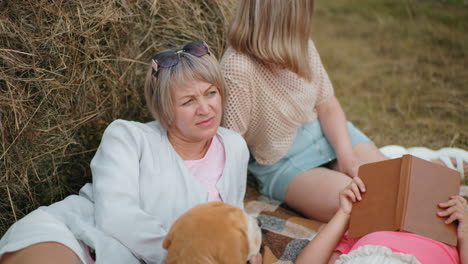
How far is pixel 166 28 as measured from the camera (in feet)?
8.89

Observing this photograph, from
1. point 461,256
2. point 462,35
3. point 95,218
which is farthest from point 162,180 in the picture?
point 462,35

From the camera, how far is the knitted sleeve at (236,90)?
2275 mm

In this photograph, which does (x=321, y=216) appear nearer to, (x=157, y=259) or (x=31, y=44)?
(x=157, y=259)

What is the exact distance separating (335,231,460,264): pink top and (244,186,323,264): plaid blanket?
514 millimetres

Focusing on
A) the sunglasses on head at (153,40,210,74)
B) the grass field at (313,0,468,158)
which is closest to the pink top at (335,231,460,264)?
the sunglasses on head at (153,40,210,74)

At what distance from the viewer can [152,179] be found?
1927 millimetres

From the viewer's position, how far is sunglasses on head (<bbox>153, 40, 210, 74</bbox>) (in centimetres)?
198

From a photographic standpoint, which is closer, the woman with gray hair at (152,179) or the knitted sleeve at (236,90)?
the woman with gray hair at (152,179)

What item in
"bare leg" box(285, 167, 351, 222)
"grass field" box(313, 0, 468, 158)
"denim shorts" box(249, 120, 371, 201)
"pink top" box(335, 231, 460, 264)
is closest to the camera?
"pink top" box(335, 231, 460, 264)

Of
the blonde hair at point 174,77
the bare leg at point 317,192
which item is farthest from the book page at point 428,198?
the blonde hair at point 174,77

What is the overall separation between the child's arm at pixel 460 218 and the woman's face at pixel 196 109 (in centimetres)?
100

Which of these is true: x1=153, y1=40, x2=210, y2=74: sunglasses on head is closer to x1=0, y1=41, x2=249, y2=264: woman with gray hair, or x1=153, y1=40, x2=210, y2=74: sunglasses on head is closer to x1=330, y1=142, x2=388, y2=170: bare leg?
x1=0, y1=41, x2=249, y2=264: woman with gray hair

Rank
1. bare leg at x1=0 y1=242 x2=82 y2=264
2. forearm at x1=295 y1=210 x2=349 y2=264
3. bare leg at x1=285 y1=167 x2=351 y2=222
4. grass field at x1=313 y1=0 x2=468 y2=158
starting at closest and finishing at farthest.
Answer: bare leg at x1=0 y1=242 x2=82 y2=264 < forearm at x1=295 y1=210 x2=349 y2=264 < bare leg at x1=285 y1=167 x2=351 y2=222 < grass field at x1=313 y1=0 x2=468 y2=158

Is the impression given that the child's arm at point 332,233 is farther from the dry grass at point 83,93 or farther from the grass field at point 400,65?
the grass field at point 400,65
